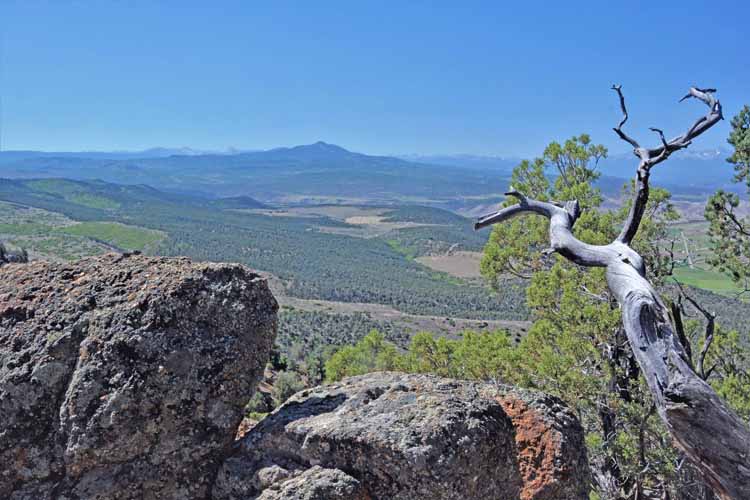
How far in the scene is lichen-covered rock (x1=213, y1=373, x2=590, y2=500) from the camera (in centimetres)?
546

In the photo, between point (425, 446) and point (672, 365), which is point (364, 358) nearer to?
point (425, 446)

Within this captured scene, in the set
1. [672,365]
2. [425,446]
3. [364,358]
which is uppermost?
[672,365]

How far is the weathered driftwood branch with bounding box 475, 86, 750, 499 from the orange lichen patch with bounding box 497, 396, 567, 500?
5.07 feet

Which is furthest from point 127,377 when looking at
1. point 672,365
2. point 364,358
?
point 364,358

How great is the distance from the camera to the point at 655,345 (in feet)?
15.6

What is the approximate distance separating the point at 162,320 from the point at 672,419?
5136 millimetres

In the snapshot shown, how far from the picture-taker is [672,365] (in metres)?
4.57

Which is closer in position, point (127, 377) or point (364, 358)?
point (127, 377)

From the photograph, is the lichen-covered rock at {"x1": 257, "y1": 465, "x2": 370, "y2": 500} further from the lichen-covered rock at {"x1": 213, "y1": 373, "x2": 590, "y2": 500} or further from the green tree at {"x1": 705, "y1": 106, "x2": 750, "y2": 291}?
the green tree at {"x1": 705, "y1": 106, "x2": 750, "y2": 291}

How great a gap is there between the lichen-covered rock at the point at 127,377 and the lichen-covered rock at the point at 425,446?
25.3 inches

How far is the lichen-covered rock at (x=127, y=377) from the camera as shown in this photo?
575 centimetres

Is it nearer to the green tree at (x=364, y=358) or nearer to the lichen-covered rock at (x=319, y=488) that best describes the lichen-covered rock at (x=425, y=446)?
the lichen-covered rock at (x=319, y=488)

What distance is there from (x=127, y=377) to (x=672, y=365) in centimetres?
529

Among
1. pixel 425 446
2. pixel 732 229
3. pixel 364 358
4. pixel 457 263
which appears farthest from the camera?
pixel 457 263
